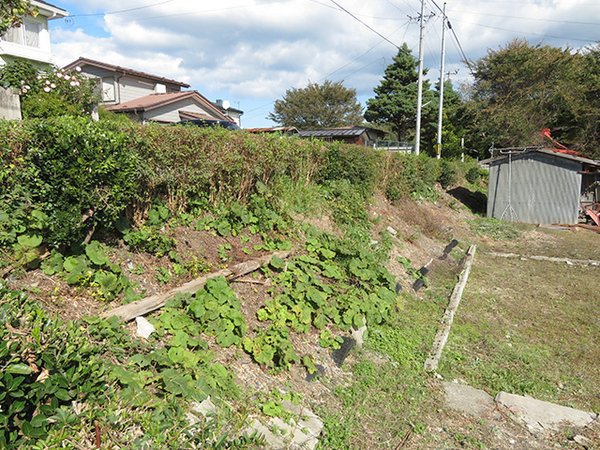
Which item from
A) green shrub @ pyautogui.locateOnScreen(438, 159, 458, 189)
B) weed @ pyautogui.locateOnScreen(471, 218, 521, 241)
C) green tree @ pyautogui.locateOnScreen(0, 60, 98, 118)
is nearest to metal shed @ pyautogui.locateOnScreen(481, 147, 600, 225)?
weed @ pyautogui.locateOnScreen(471, 218, 521, 241)

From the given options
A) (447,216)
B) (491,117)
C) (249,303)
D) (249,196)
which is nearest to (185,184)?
(249,196)

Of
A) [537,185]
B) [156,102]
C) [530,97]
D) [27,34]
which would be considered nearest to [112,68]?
[156,102]

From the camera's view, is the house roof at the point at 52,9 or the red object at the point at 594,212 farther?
the house roof at the point at 52,9

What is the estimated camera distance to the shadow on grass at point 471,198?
20.5 metres

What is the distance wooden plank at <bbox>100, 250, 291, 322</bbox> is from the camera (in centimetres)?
379

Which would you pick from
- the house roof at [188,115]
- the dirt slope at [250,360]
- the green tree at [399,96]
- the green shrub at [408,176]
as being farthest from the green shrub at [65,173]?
the green tree at [399,96]

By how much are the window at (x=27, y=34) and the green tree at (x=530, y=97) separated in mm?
33558

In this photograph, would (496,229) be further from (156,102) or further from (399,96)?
(399,96)

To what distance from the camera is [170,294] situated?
433 centimetres

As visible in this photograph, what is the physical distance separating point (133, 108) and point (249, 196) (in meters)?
20.6

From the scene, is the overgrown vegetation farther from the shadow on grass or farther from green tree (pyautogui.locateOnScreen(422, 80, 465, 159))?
green tree (pyautogui.locateOnScreen(422, 80, 465, 159))

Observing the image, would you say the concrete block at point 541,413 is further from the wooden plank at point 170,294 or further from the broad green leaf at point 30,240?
the broad green leaf at point 30,240

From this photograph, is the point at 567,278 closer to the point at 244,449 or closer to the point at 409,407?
the point at 409,407

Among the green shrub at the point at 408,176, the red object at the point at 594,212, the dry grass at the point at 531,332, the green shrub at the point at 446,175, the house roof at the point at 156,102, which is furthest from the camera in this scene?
the house roof at the point at 156,102
